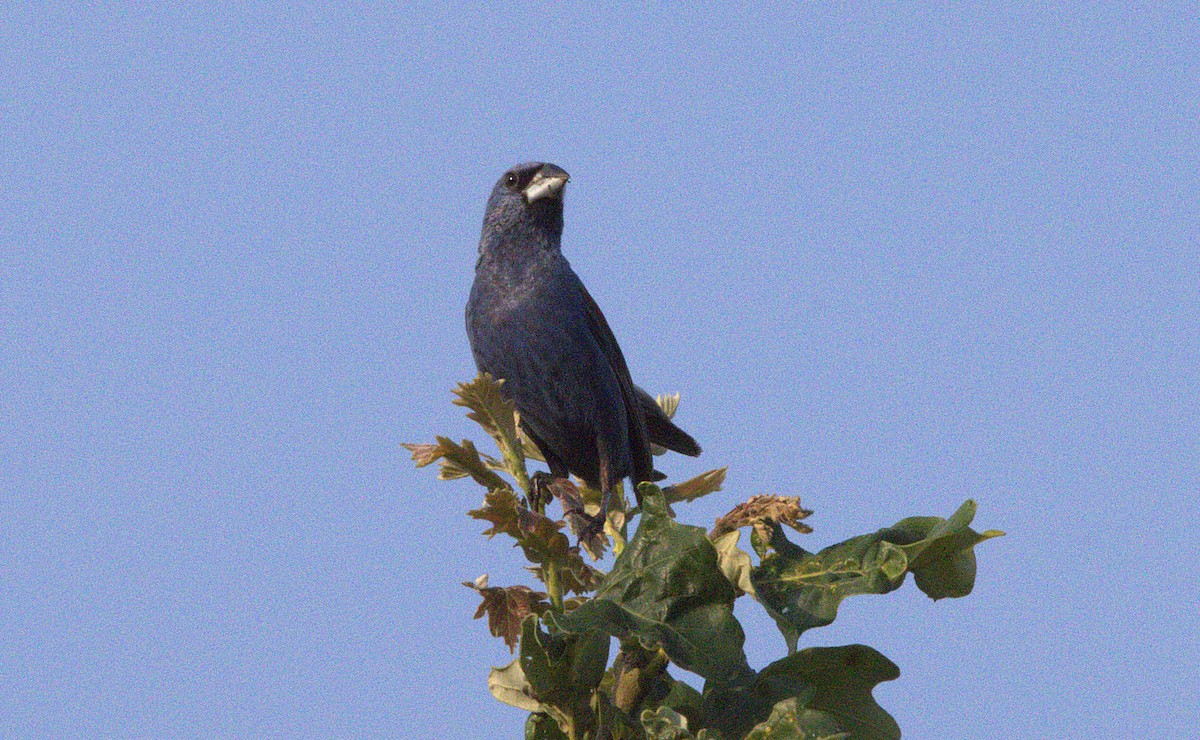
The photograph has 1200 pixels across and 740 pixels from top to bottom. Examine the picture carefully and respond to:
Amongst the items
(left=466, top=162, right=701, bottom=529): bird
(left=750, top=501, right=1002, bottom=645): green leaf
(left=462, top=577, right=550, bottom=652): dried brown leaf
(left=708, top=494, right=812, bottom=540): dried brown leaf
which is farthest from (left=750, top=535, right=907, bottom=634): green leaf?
(left=466, top=162, right=701, bottom=529): bird

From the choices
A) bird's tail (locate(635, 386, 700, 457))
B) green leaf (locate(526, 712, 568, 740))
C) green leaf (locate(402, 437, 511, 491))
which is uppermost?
bird's tail (locate(635, 386, 700, 457))

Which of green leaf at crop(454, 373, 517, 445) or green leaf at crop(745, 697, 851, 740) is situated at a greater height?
green leaf at crop(454, 373, 517, 445)

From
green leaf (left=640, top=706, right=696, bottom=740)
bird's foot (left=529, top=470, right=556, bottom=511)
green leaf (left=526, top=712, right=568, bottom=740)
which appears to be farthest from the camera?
bird's foot (left=529, top=470, right=556, bottom=511)

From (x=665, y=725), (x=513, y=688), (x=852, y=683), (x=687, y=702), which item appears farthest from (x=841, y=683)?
(x=513, y=688)

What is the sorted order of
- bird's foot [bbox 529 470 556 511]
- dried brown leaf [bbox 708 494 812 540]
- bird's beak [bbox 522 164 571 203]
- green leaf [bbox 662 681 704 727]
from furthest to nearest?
bird's beak [bbox 522 164 571 203], bird's foot [bbox 529 470 556 511], dried brown leaf [bbox 708 494 812 540], green leaf [bbox 662 681 704 727]

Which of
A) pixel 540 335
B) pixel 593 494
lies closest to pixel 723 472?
pixel 593 494

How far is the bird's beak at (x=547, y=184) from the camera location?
6.13m

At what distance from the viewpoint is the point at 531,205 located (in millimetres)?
6156

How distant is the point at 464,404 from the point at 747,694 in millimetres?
1330

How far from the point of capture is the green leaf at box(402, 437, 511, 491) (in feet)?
12.2

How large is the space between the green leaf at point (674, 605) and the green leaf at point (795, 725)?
0.15 meters

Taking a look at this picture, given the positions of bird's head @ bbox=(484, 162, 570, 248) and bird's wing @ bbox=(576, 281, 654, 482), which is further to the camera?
bird's head @ bbox=(484, 162, 570, 248)

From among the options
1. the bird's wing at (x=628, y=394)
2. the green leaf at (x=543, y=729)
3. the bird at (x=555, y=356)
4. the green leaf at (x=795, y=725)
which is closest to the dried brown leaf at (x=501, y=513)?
the green leaf at (x=543, y=729)

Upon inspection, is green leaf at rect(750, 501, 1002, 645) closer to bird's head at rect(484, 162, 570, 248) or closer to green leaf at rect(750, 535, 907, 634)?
green leaf at rect(750, 535, 907, 634)
